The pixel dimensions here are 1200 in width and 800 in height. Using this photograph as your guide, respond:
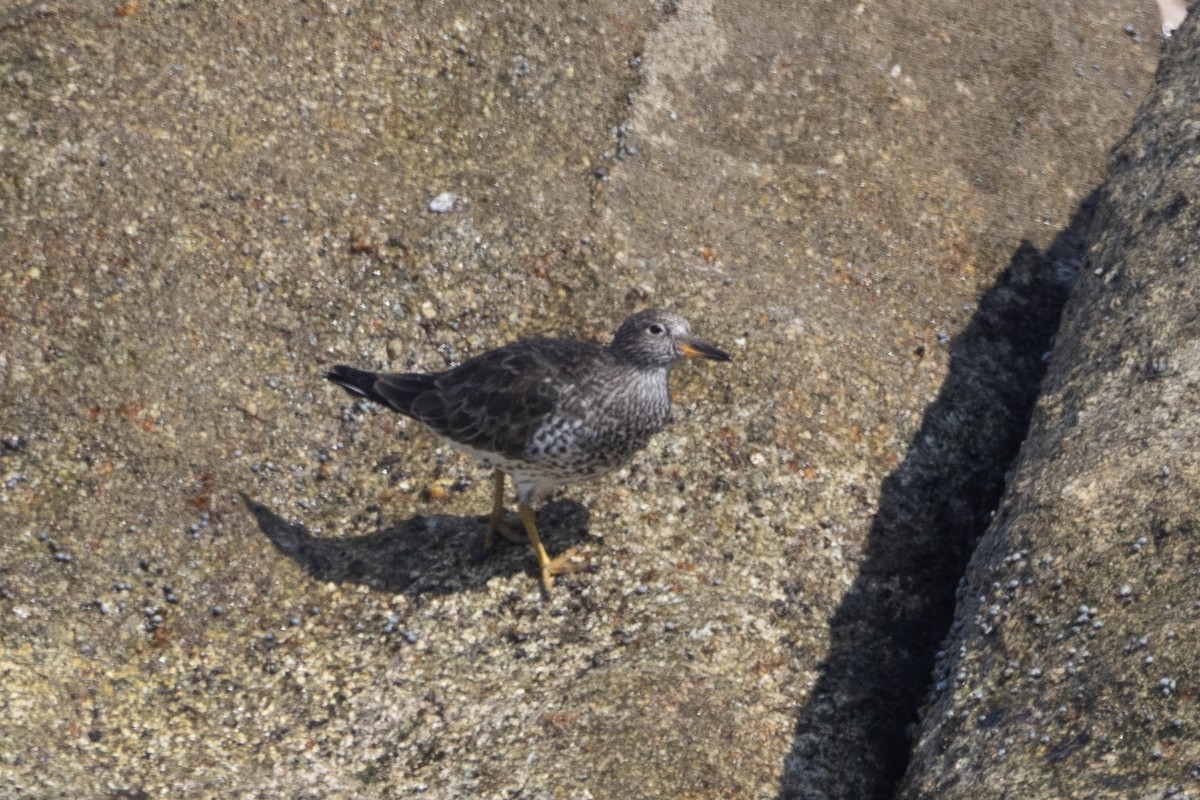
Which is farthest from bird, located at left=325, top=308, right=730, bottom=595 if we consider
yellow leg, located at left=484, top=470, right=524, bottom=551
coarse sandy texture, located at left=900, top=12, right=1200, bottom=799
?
coarse sandy texture, located at left=900, top=12, right=1200, bottom=799

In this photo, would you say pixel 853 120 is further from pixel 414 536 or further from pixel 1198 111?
pixel 414 536

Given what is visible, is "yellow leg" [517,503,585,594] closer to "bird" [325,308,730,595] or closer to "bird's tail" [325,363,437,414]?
"bird" [325,308,730,595]

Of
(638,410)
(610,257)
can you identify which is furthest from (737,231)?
(638,410)

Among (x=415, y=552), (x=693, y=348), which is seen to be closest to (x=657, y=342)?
(x=693, y=348)

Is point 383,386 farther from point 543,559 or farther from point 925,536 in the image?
point 925,536

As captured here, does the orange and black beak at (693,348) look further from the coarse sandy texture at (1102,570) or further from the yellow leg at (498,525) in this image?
the coarse sandy texture at (1102,570)

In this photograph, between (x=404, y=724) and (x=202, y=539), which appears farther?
(x=202, y=539)
